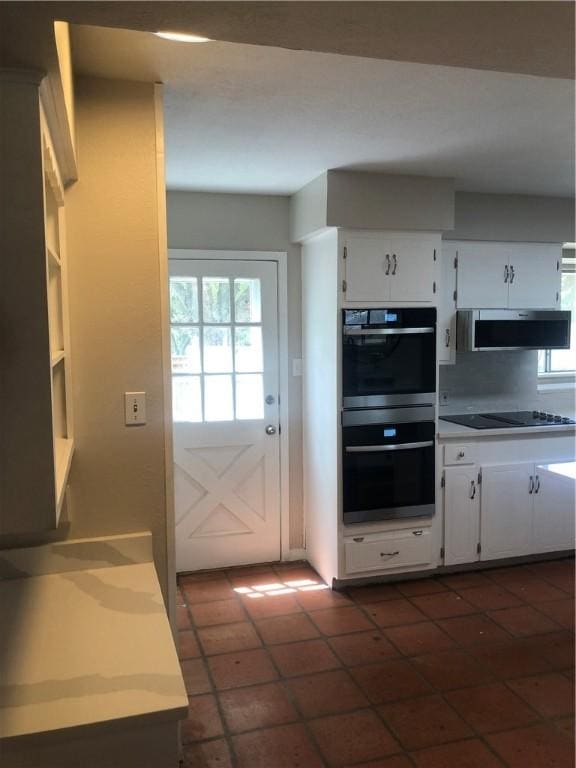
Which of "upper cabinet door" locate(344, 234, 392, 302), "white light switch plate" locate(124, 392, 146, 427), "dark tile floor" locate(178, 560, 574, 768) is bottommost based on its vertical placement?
"dark tile floor" locate(178, 560, 574, 768)

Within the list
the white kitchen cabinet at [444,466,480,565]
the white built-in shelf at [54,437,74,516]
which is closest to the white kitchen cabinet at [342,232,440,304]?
the white kitchen cabinet at [444,466,480,565]

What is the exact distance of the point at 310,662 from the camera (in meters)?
2.93

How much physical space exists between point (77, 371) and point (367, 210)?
6.57 feet

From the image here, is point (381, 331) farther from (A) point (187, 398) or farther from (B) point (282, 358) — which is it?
(A) point (187, 398)

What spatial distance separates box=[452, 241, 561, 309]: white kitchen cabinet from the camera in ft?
13.4

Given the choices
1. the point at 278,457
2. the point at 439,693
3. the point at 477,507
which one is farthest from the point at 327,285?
the point at 439,693

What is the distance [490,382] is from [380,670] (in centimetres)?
233

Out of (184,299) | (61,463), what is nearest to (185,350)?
(184,299)

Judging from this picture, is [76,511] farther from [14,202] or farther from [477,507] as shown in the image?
[477,507]

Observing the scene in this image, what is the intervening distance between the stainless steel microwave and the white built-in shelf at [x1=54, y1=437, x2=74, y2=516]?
274 cm

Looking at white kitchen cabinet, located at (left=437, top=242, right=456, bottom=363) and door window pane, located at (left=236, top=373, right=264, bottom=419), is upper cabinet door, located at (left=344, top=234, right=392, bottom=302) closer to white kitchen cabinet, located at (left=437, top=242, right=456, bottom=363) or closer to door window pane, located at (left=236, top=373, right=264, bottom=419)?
white kitchen cabinet, located at (left=437, top=242, right=456, bottom=363)

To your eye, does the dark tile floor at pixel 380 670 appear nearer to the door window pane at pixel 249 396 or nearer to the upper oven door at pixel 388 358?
the door window pane at pixel 249 396

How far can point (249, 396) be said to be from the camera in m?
4.04

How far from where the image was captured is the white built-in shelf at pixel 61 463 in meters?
1.45
